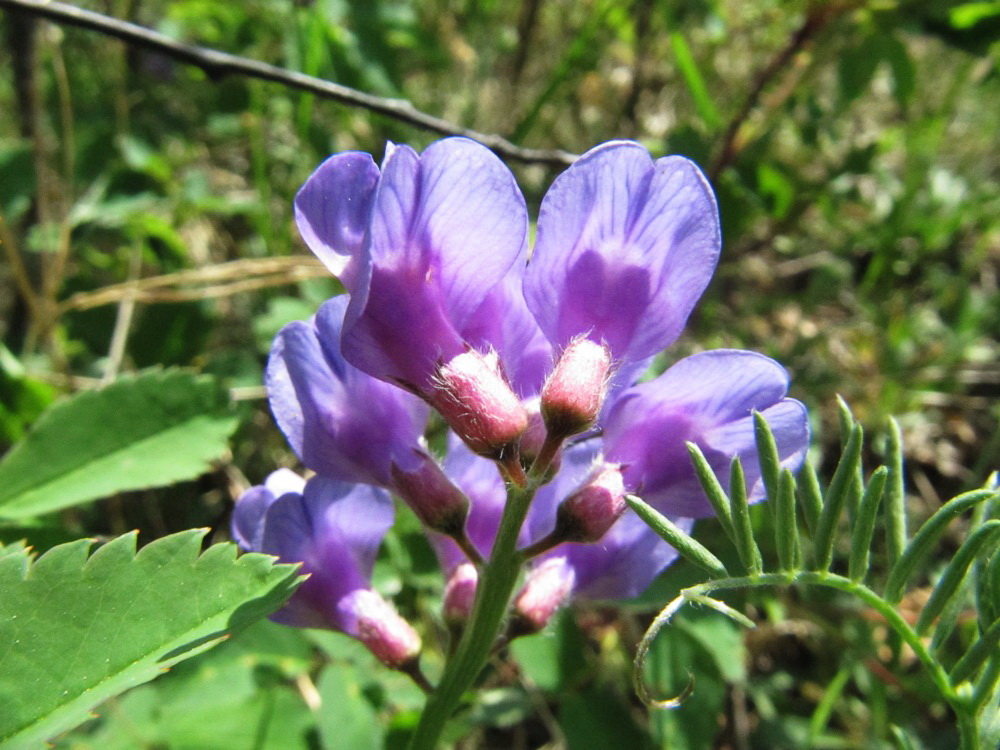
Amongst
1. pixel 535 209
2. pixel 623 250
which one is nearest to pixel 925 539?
pixel 623 250

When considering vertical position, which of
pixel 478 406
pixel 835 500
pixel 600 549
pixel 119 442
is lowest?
pixel 119 442

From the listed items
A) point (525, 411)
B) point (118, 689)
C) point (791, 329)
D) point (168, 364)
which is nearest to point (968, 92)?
point (791, 329)

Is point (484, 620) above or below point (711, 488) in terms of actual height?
below

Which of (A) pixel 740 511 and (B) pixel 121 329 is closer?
(A) pixel 740 511

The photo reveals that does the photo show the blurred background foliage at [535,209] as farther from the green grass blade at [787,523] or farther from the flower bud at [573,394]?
the flower bud at [573,394]

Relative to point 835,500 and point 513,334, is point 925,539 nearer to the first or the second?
point 835,500

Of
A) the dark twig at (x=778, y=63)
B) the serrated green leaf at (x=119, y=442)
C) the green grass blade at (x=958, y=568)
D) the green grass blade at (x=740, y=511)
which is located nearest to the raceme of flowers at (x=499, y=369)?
the green grass blade at (x=740, y=511)

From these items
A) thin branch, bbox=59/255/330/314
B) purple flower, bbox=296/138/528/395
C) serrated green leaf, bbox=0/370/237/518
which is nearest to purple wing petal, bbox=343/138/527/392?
purple flower, bbox=296/138/528/395

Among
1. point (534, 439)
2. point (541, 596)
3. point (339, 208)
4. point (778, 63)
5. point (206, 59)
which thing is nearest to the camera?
point (339, 208)
